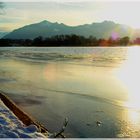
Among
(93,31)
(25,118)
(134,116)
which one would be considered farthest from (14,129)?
(93,31)

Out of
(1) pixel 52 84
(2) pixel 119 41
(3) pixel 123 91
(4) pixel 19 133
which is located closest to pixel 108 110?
(3) pixel 123 91

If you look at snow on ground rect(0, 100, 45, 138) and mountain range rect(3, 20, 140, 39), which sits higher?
mountain range rect(3, 20, 140, 39)

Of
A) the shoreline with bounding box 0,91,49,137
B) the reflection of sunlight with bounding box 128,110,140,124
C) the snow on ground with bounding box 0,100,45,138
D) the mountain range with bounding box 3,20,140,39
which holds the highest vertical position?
the mountain range with bounding box 3,20,140,39

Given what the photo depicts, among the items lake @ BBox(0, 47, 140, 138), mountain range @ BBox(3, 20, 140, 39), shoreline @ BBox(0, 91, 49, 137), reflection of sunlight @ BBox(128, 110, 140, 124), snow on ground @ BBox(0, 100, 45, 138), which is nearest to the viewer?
snow on ground @ BBox(0, 100, 45, 138)

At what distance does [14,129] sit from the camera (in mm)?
5832

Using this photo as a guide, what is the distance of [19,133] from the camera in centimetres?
563

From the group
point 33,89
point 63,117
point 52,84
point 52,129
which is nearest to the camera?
point 52,129

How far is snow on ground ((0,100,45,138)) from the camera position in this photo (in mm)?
5535

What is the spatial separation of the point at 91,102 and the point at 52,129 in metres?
3.24

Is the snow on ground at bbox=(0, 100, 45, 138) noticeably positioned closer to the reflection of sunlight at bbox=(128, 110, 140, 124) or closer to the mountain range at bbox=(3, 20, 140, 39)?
the reflection of sunlight at bbox=(128, 110, 140, 124)

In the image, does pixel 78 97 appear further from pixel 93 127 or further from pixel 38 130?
pixel 38 130

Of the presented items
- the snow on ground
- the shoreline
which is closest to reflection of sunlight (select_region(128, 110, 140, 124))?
the shoreline

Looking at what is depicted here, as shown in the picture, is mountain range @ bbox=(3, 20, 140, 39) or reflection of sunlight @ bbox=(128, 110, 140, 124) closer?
reflection of sunlight @ bbox=(128, 110, 140, 124)

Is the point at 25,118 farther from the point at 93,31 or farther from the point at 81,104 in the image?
the point at 93,31
